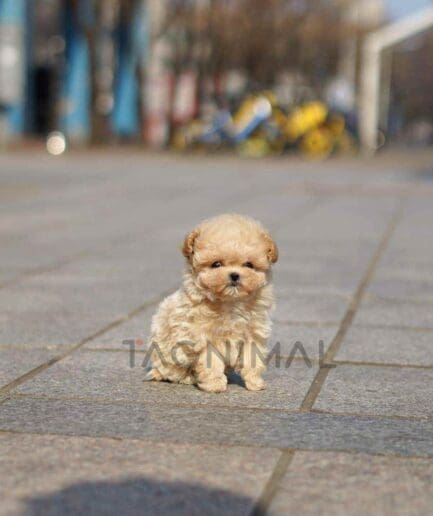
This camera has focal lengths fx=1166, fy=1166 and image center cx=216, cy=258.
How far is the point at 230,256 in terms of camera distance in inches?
194

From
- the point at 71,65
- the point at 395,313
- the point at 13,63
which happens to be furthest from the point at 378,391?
the point at 71,65

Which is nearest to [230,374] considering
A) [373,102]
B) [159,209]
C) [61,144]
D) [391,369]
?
[391,369]

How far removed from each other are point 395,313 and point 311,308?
563 mm

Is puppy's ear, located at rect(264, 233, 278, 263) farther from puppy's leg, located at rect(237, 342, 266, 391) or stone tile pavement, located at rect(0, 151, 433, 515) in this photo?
stone tile pavement, located at rect(0, 151, 433, 515)

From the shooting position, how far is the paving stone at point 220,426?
445cm

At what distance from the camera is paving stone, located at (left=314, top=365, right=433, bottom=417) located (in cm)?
507

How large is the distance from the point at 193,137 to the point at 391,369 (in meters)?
31.8

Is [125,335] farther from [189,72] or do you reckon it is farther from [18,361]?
[189,72]

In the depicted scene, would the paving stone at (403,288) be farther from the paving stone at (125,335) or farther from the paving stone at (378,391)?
the paving stone at (378,391)

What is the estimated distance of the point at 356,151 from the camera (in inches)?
1485

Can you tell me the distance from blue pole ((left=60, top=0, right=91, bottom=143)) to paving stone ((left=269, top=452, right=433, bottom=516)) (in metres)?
Answer: 42.6

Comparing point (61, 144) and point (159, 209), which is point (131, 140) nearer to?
point (61, 144)

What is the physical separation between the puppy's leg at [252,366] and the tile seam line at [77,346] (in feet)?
3.46

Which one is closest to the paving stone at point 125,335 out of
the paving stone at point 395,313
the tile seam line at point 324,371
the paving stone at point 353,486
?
the tile seam line at point 324,371
